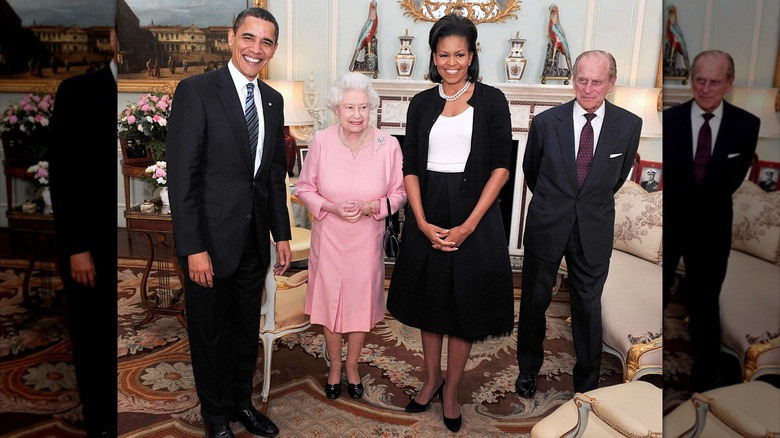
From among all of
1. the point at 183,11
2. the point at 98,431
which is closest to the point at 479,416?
the point at 98,431

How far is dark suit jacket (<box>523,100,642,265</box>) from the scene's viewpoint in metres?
2.79

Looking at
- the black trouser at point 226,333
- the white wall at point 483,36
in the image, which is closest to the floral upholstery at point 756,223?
the black trouser at point 226,333

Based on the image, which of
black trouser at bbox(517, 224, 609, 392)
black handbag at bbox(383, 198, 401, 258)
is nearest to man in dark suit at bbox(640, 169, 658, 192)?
black trouser at bbox(517, 224, 609, 392)

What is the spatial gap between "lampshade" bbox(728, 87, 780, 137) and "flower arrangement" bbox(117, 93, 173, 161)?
3429 mm

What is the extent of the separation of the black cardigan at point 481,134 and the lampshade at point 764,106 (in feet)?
7.60

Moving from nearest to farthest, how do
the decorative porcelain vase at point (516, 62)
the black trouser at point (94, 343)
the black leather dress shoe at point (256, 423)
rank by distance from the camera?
the black trouser at point (94, 343) < the black leather dress shoe at point (256, 423) < the decorative porcelain vase at point (516, 62)

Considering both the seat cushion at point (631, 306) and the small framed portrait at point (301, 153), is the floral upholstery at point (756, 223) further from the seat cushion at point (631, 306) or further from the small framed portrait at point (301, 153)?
the small framed portrait at point (301, 153)

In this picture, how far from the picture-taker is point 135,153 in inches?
154

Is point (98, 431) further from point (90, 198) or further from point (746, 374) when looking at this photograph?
point (746, 374)

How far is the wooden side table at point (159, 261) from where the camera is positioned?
344 centimetres

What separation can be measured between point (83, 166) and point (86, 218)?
3 cm

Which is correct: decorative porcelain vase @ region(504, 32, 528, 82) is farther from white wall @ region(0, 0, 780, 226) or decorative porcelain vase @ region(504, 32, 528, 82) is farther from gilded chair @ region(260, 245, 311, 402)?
gilded chair @ region(260, 245, 311, 402)

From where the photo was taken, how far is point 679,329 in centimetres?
33

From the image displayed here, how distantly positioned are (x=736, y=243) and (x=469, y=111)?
237 centimetres
